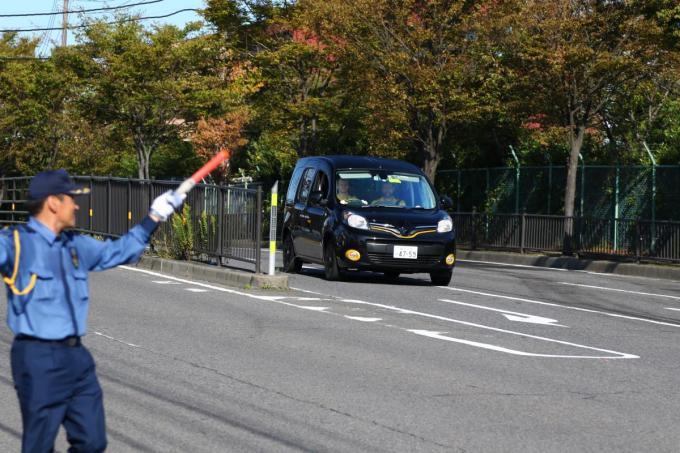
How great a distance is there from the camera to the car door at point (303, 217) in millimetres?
19125

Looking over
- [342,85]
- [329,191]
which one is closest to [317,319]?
[329,191]

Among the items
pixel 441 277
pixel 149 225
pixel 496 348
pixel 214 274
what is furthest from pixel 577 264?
pixel 149 225

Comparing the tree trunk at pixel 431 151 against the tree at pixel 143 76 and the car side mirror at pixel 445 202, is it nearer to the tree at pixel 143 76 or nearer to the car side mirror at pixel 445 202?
the tree at pixel 143 76

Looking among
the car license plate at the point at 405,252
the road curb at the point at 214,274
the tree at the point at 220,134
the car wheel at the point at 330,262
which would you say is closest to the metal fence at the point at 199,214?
the road curb at the point at 214,274

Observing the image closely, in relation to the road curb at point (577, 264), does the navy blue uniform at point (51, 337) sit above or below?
above

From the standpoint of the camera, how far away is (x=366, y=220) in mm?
17641

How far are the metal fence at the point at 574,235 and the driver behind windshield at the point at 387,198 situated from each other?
766cm

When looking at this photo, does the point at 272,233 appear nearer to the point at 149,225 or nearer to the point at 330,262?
the point at 330,262

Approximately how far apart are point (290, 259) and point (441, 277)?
3077 millimetres

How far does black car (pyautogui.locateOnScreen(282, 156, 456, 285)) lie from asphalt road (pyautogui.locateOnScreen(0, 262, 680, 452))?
1.02 m

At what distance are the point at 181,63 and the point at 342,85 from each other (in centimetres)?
612

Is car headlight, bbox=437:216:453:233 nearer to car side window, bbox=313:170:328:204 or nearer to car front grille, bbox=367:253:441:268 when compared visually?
car front grille, bbox=367:253:441:268

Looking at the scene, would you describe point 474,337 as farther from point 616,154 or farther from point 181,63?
point 181,63

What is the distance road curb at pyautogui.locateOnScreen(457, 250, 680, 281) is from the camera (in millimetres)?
23422
